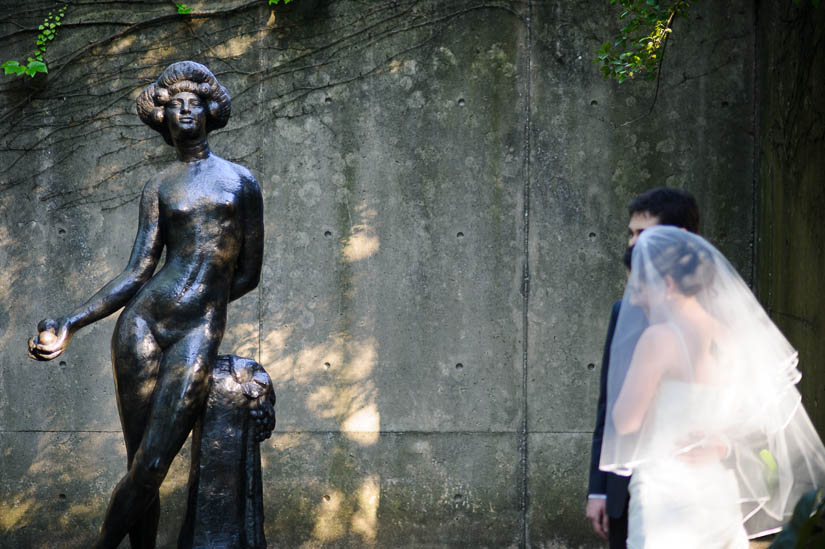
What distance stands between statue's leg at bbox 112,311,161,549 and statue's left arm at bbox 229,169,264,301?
1.28ft

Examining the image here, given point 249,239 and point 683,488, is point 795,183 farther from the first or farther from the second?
point 249,239

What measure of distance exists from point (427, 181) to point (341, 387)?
1379 mm

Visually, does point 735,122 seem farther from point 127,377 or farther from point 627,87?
point 127,377

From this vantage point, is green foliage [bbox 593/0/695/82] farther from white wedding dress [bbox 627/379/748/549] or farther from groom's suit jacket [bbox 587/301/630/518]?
white wedding dress [bbox 627/379/748/549]

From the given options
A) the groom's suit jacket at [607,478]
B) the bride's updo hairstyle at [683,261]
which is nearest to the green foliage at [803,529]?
the groom's suit jacket at [607,478]

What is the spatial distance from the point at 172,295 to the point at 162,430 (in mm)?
493

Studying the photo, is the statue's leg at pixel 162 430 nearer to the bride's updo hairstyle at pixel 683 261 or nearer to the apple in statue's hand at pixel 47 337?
the apple in statue's hand at pixel 47 337

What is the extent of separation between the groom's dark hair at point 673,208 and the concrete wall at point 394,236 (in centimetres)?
281

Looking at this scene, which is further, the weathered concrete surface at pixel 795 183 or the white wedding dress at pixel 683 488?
the weathered concrete surface at pixel 795 183

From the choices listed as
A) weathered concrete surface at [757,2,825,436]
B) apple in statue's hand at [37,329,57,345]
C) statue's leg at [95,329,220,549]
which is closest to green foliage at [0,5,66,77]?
apple in statue's hand at [37,329,57,345]

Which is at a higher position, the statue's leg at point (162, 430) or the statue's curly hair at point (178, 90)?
the statue's curly hair at point (178, 90)

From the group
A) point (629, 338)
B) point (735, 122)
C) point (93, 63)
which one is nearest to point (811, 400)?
point (735, 122)

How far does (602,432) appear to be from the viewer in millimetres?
2816

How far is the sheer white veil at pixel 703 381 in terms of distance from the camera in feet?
8.27
